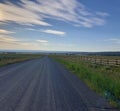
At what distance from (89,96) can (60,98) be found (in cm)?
142

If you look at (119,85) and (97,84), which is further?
(97,84)

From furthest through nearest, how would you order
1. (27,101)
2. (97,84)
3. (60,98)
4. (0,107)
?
(97,84)
(60,98)
(27,101)
(0,107)

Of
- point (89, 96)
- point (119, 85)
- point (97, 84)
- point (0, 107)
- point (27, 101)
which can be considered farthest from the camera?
point (97, 84)

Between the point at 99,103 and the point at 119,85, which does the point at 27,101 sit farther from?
the point at 119,85

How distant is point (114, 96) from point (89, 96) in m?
1.12

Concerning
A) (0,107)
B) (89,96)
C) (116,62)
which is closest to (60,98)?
(89,96)

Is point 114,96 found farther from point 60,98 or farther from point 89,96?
point 60,98

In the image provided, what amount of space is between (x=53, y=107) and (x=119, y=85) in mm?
4772

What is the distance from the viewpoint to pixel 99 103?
27.8 ft

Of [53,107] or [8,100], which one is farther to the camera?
[8,100]

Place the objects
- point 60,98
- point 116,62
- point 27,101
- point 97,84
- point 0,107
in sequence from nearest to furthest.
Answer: point 0,107 → point 27,101 → point 60,98 → point 97,84 → point 116,62

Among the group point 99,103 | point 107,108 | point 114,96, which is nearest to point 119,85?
point 114,96

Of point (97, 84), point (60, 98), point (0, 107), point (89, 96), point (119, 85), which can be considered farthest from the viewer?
point (97, 84)

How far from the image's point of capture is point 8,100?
8.48 m
